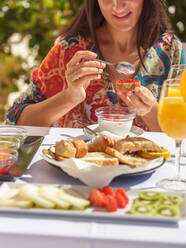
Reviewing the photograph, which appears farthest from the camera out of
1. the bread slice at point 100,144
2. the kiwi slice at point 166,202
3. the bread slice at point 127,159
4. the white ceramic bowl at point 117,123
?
the white ceramic bowl at point 117,123

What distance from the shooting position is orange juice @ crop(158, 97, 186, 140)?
1.16 meters

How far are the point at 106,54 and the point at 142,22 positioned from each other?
253 millimetres

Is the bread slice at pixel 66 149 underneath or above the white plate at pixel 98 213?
above

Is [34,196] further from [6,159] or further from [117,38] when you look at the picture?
[117,38]

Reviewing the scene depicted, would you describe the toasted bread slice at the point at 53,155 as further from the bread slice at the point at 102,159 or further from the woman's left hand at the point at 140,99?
the woman's left hand at the point at 140,99

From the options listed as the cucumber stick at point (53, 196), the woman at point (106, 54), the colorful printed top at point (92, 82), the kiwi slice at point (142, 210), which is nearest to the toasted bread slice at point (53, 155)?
the cucumber stick at point (53, 196)

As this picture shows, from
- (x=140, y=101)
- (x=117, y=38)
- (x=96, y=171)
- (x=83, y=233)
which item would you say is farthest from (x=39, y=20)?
(x=83, y=233)

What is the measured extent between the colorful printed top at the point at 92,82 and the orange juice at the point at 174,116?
0.94 m

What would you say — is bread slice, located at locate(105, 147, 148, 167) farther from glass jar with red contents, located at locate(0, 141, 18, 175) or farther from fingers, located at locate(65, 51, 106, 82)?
fingers, located at locate(65, 51, 106, 82)

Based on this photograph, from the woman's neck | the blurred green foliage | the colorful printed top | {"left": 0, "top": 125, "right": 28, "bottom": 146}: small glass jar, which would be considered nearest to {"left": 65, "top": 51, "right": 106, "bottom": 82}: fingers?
{"left": 0, "top": 125, "right": 28, "bottom": 146}: small glass jar

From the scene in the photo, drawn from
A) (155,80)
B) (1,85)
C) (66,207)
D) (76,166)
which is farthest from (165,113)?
(1,85)

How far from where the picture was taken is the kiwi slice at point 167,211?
3.00 feet

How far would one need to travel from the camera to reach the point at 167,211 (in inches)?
36.6

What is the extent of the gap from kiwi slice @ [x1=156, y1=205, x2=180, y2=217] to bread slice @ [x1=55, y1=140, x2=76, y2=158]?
364 mm
